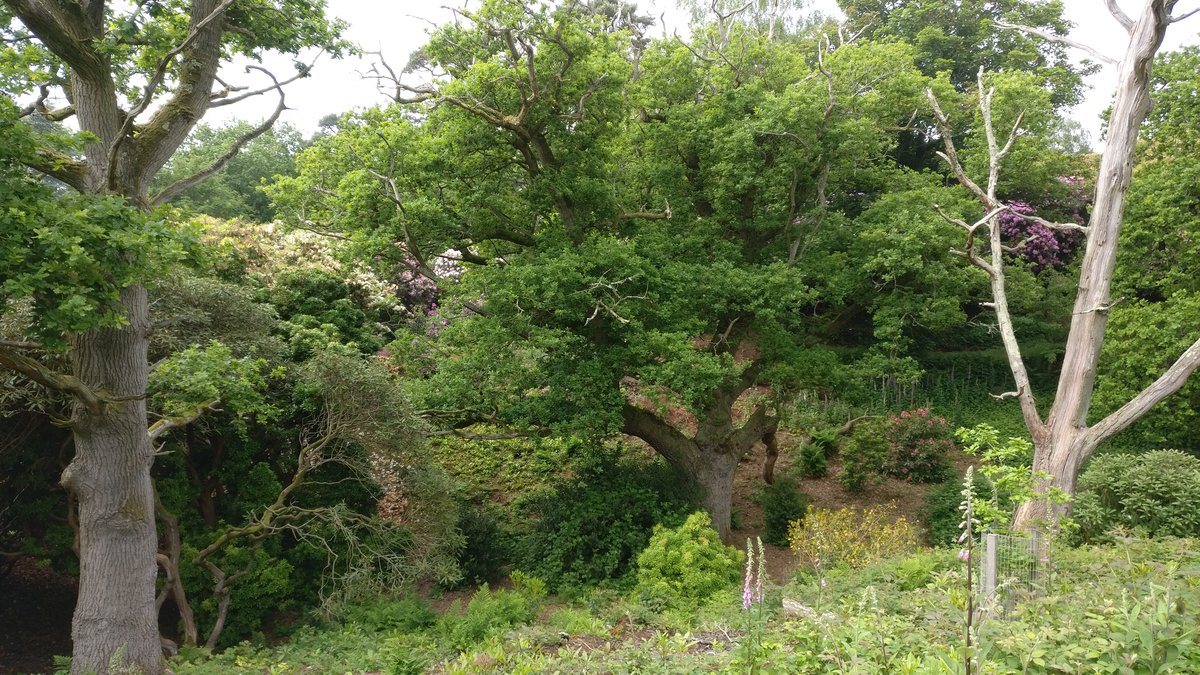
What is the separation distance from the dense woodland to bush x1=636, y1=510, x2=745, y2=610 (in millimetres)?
53

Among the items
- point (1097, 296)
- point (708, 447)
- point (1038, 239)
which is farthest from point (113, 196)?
point (1038, 239)

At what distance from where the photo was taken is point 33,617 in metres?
9.24

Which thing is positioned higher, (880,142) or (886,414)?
(880,142)

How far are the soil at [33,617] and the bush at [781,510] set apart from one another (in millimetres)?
9920

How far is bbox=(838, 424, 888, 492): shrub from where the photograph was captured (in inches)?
537

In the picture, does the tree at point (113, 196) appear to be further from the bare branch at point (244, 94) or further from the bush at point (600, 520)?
the bush at point (600, 520)

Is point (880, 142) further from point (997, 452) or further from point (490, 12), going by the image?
point (997, 452)

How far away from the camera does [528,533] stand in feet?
37.0

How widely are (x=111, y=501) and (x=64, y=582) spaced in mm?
4706

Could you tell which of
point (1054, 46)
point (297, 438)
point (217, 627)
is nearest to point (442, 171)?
point (297, 438)

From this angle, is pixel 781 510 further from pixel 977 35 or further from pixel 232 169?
pixel 232 169

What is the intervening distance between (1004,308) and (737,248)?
A: 3.76 metres

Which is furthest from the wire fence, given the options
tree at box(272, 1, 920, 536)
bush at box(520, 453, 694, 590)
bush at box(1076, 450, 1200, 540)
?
bush at box(520, 453, 694, 590)

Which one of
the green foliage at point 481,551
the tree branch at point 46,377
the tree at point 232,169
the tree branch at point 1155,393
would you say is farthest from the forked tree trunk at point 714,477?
the tree at point 232,169
